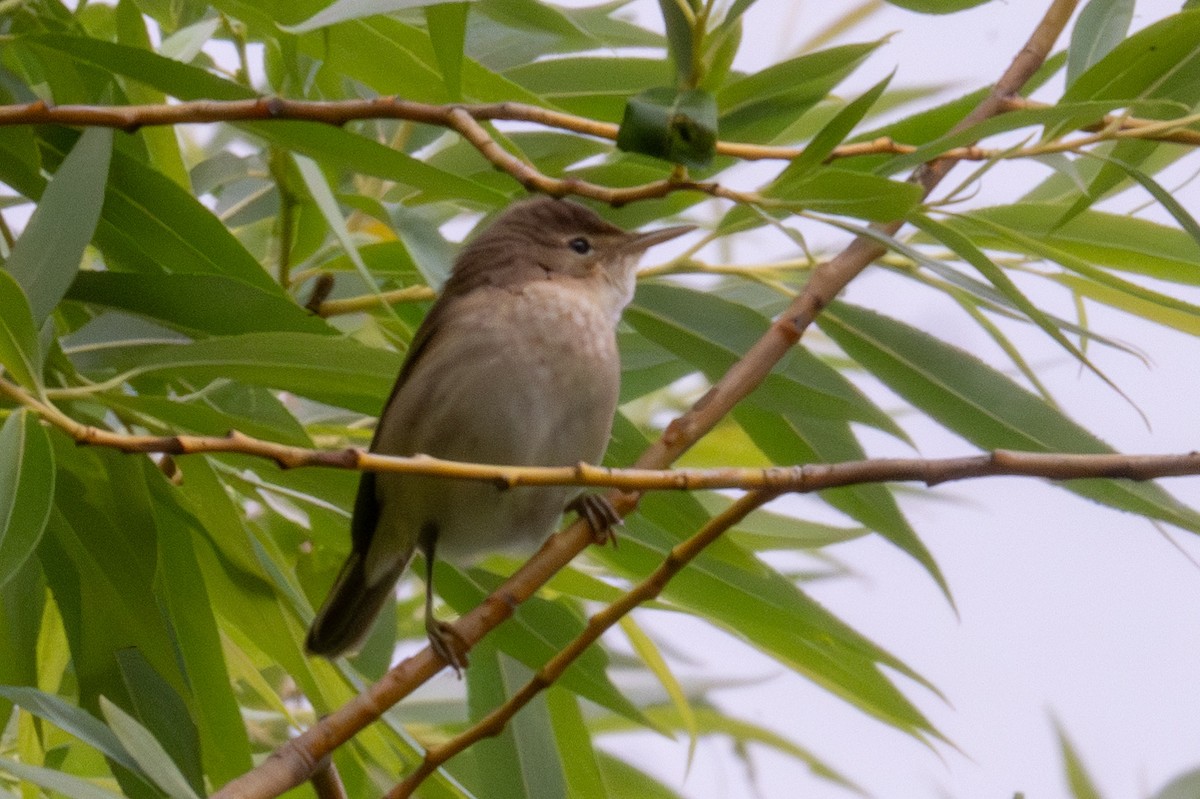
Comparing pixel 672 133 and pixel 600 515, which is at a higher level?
pixel 672 133

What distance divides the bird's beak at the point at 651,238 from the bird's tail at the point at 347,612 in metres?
0.75

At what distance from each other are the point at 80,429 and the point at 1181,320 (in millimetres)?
1714

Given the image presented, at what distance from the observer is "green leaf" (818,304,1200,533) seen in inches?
84.1

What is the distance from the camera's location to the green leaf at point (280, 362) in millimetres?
2012

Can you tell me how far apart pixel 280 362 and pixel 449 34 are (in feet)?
1.54

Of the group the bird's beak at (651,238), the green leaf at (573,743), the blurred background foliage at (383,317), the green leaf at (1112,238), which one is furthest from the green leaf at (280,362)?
the green leaf at (1112,238)

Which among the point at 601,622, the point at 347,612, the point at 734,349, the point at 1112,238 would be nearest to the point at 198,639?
the point at 347,612

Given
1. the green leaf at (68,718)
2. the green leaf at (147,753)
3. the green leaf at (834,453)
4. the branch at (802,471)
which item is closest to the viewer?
the branch at (802,471)

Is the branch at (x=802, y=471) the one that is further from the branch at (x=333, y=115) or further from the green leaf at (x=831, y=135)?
the green leaf at (x=831, y=135)

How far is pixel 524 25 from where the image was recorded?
7.48 ft

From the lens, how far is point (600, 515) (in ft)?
7.53

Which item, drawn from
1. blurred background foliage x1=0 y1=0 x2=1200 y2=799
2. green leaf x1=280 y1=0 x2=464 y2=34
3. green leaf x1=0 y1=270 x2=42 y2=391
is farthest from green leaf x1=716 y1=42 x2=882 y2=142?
green leaf x1=0 y1=270 x2=42 y2=391

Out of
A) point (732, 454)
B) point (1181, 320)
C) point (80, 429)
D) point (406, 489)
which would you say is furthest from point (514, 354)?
point (80, 429)

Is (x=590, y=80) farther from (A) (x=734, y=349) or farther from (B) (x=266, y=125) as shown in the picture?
(B) (x=266, y=125)
